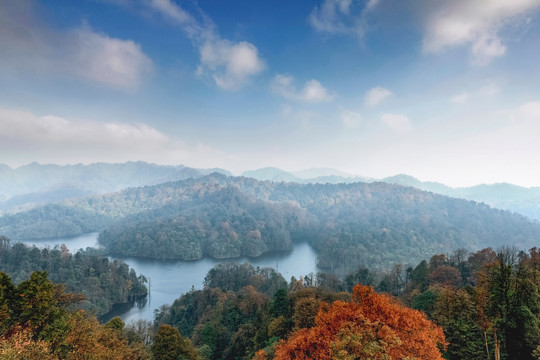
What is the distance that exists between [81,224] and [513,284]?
226234 mm

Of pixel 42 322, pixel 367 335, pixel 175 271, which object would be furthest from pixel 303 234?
pixel 367 335

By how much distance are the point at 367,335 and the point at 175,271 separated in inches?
4054

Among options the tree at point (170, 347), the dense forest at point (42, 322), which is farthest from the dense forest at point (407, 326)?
the dense forest at point (42, 322)

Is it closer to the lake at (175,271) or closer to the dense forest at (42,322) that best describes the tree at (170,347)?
the dense forest at (42,322)

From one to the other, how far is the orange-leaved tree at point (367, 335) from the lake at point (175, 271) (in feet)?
194

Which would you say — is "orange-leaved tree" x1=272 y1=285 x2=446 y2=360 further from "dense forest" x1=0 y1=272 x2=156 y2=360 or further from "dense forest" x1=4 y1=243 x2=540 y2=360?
"dense forest" x1=0 y1=272 x2=156 y2=360

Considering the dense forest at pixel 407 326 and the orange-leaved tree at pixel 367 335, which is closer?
the orange-leaved tree at pixel 367 335

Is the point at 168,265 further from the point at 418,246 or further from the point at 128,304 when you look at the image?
the point at 418,246

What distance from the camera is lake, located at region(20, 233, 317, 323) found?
67944mm

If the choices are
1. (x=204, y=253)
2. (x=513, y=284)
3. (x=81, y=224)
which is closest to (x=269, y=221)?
(x=204, y=253)

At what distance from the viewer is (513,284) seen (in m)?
18.5

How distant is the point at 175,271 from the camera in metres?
103

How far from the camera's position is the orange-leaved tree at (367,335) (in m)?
11.7

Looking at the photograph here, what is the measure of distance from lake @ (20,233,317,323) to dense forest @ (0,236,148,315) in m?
4.03
